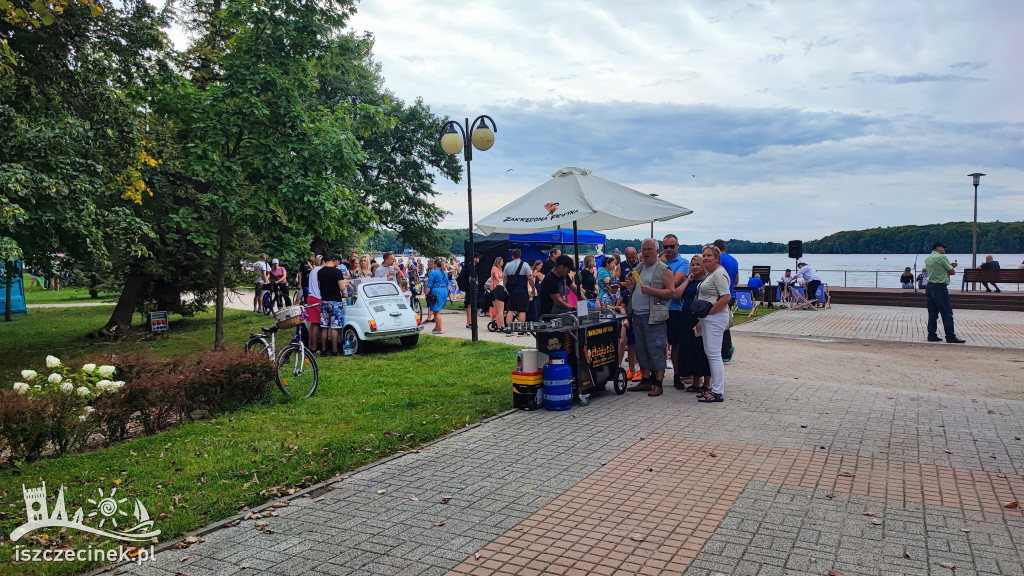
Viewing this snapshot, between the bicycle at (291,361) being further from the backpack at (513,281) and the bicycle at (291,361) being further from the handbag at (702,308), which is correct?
the backpack at (513,281)

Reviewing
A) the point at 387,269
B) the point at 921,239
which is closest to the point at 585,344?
the point at 387,269

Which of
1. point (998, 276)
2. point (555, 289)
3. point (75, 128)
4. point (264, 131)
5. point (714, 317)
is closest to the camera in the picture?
point (714, 317)

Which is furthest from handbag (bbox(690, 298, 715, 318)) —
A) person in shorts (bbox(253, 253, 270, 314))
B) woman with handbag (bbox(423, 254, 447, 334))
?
person in shorts (bbox(253, 253, 270, 314))

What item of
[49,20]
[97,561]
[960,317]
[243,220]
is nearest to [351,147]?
[243,220]

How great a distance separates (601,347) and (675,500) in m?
3.75

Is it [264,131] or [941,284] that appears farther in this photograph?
[941,284]

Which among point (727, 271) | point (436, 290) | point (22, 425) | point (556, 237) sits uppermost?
point (556, 237)

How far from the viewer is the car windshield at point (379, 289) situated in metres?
12.9

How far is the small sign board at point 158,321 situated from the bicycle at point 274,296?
15.4ft

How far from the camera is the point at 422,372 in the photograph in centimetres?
1043

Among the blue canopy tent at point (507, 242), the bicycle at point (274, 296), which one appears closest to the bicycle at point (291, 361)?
the bicycle at point (274, 296)

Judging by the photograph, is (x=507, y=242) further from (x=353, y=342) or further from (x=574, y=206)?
(x=574, y=206)

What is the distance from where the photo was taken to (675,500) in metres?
4.84

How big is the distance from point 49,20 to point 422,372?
6.69 m
